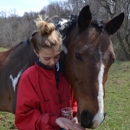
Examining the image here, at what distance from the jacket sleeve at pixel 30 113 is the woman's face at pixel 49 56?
211 mm

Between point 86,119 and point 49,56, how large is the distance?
57 cm

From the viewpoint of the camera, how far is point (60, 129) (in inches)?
68.9

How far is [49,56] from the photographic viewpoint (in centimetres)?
168

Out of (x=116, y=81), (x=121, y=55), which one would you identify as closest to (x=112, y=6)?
(x=121, y=55)

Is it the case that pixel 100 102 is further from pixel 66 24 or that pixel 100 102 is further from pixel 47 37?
pixel 66 24

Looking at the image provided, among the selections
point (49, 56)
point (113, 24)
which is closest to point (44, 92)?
point (49, 56)

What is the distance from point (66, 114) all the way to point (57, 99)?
0.49ft

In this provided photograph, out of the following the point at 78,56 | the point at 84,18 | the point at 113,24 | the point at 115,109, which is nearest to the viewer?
the point at 78,56

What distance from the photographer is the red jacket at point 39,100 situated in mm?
1640

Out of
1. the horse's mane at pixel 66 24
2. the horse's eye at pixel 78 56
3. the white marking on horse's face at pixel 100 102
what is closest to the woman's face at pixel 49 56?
the horse's eye at pixel 78 56

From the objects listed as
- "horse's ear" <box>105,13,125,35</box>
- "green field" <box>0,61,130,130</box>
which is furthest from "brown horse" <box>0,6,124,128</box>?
"green field" <box>0,61,130,130</box>

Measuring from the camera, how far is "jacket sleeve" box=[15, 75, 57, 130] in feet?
5.34

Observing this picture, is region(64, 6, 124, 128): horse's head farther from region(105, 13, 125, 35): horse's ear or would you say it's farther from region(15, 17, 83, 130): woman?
region(15, 17, 83, 130): woman

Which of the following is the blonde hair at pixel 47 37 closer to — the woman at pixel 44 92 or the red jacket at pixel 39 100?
the woman at pixel 44 92
